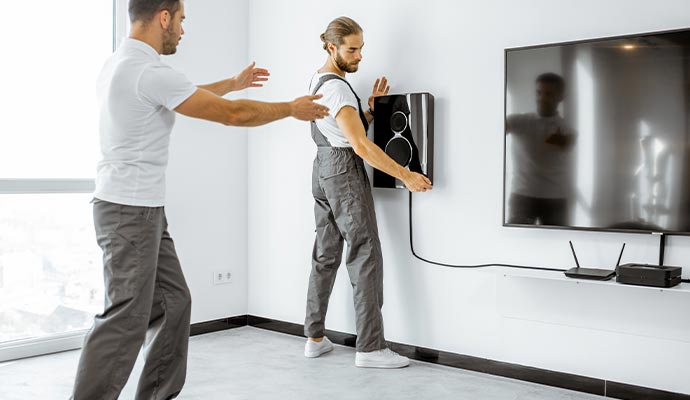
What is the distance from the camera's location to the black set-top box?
8.24ft

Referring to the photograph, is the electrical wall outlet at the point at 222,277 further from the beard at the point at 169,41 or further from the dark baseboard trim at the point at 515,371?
the beard at the point at 169,41

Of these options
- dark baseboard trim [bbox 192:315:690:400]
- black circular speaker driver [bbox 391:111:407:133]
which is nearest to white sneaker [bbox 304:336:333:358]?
dark baseboard trim [bbox 192:315:690:400]

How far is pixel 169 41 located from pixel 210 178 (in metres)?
1.85

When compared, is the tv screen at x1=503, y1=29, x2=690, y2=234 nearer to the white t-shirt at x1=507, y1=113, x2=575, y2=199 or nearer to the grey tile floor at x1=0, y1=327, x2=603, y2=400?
the white t-shirt at x1=507, y1=113, x2=575, y2=199

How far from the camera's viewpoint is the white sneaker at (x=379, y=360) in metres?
3.30

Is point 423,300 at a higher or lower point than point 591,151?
lower

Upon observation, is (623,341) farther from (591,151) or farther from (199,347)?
(199,347)

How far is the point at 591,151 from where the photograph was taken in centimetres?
279

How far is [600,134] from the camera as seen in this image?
277 cm

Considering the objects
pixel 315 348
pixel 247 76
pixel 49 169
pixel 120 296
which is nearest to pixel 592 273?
pixel 315 348

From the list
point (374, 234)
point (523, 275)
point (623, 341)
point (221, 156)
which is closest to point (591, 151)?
point (523, 275)

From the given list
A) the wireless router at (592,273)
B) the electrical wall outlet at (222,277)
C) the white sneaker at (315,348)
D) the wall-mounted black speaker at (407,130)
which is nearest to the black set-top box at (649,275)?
the wireless router at (592,273)

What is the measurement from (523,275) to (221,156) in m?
2.07

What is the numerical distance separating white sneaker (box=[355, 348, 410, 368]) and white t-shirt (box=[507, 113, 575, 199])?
0.99 m
